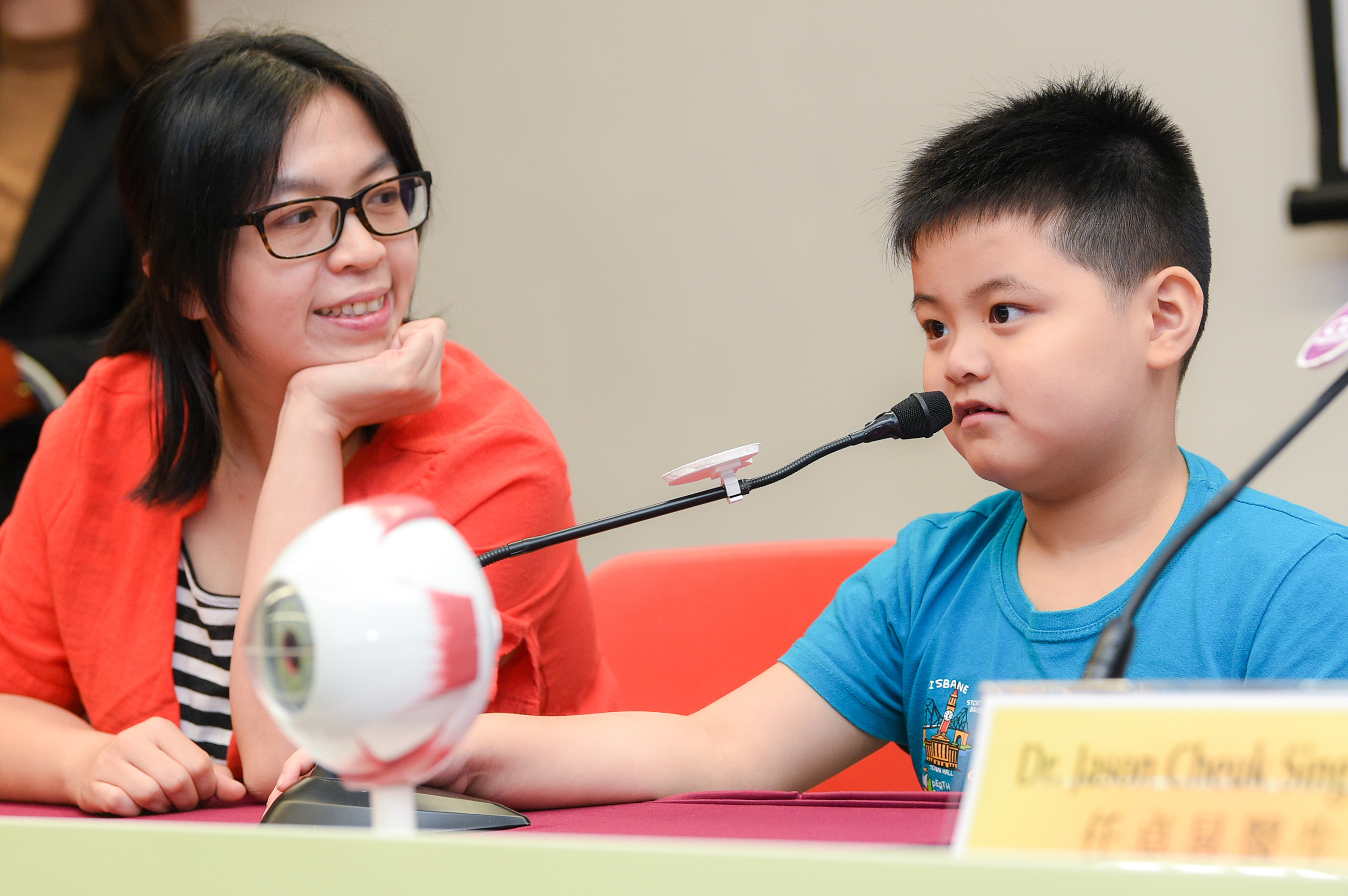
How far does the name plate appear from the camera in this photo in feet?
1.13

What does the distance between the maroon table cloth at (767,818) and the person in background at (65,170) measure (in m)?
1.24

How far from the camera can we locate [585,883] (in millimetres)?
333

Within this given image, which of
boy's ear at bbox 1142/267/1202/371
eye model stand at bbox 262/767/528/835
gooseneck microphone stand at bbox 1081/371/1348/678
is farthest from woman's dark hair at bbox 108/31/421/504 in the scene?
gooseneck microphone stand at bbox 1081/371/1348/678

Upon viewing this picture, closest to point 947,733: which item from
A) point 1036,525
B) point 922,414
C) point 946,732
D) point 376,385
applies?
point 946,732

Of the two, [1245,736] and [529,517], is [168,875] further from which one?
[529,517]

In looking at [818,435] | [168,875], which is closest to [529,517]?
[168,875]

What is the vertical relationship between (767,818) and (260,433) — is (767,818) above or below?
below

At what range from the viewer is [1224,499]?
0.48m

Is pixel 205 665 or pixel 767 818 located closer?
pixel 767 818

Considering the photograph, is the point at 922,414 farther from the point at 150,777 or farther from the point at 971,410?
the point at 150,777

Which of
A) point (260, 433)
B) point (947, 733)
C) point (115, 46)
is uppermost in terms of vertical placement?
point (115, 46)

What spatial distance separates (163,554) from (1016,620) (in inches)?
28.8

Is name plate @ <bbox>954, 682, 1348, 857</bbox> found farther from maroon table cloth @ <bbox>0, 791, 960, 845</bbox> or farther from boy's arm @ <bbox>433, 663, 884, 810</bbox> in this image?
boy's arm @ <bbox>433, 663, 884, 810</bbox>

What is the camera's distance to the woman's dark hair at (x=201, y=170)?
3.27ft
